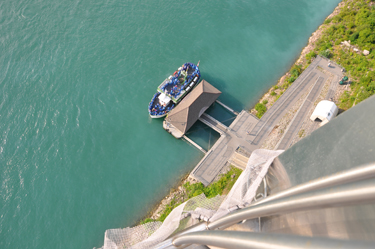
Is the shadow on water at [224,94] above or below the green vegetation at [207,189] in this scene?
above

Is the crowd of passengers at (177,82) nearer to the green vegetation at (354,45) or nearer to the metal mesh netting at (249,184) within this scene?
the metal mesh netting at (249,184)

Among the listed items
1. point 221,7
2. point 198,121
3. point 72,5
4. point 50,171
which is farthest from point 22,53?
point 221,7

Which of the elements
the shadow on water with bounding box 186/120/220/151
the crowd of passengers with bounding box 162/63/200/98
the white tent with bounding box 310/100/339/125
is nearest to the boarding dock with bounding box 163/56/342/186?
the shadow on water with bounding box 186/120/220/151

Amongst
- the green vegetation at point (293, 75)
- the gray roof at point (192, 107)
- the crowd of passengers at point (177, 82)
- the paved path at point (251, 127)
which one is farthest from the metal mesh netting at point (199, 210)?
the green vegetation at point (293, 75)

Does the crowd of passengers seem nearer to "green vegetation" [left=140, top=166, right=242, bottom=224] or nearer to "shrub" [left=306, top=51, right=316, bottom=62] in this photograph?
"green vegetation" [left=140, top=166, right=242, bottom=224]

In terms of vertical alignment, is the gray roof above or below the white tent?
below

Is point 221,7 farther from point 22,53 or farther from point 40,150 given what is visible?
point 40,150
